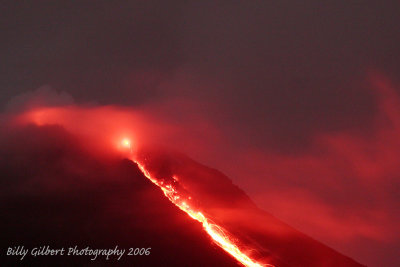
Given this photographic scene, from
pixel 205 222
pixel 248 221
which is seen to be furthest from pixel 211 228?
pixel 248 221

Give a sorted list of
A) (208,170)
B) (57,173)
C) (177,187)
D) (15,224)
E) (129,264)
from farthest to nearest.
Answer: (208,170) → (177,187) → (57,173) → (15,224) → (129,264)

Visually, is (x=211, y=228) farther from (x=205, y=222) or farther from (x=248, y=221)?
(x=248, y=221)

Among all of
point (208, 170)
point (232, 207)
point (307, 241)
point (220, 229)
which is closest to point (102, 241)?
point (220, 229)

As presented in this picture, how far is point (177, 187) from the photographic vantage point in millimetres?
38812

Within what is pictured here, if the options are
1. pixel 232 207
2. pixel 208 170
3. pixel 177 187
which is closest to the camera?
pixel 177 187

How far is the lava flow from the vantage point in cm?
2655

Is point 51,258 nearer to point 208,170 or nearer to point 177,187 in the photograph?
point 177,187

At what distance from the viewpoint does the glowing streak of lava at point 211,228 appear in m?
26.4

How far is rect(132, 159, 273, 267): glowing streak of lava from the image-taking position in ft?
86.7

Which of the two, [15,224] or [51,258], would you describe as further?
[15,224]

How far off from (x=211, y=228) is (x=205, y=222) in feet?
2.76

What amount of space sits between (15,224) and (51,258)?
4766mm

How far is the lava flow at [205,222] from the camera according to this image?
26547mm

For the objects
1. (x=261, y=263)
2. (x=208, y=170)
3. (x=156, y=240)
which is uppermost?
(x=208, y=170)
